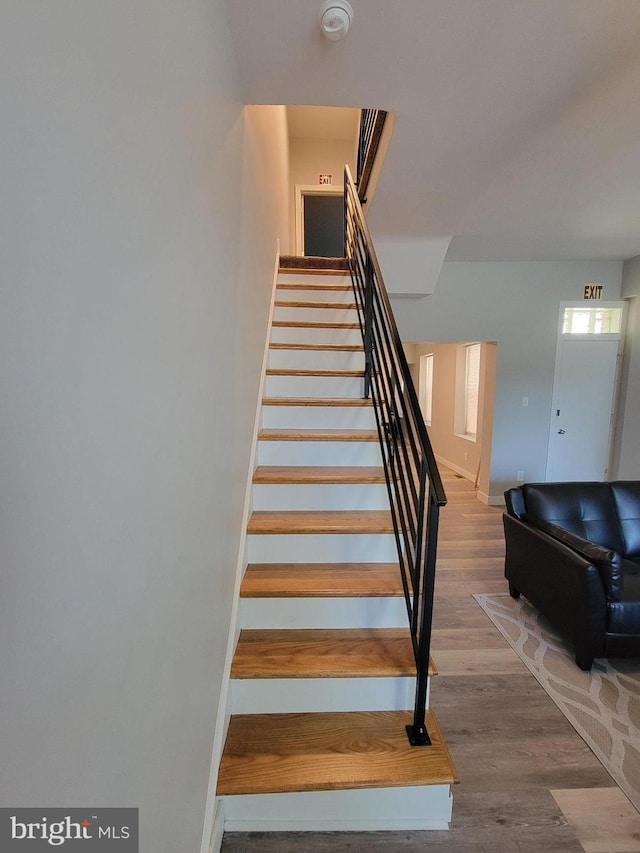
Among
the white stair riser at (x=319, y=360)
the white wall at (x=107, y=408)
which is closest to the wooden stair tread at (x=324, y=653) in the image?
the white wall at (x=107, y=408)

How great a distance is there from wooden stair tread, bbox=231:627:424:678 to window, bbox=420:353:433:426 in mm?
6606

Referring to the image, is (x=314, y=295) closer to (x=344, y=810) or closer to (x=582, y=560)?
(x=582, y=560)

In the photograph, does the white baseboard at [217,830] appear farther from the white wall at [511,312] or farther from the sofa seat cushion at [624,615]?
the white wall at [511,312]

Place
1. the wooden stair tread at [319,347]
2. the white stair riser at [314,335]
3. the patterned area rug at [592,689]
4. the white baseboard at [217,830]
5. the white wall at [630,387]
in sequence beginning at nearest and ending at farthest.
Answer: the white baseboard at [217,830]
the patterned area rug at [592,689]
the wooden stair tread at [319,347]
the white stair riser at [314,335]
the white wall at [630,387]

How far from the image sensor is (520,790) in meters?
1.41

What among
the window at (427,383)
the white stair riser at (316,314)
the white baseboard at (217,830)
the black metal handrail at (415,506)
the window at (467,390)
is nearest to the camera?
the white baseboard at (217,830)

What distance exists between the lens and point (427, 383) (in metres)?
7.91

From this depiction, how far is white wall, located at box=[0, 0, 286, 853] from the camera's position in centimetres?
42

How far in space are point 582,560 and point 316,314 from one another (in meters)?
2.55

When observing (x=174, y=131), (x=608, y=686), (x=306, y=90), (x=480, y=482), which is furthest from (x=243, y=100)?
(x=480, y=482)

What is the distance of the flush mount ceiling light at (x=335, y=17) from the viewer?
131cm

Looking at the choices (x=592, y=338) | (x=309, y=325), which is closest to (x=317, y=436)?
(x=309, y=325)

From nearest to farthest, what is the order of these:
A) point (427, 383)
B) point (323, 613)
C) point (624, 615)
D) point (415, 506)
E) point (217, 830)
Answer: point (217, 830), point (415, 506), point (323, 613), point (624, 615), point (427, 383)
